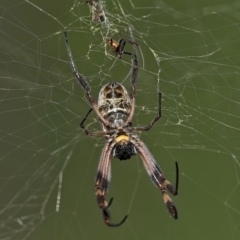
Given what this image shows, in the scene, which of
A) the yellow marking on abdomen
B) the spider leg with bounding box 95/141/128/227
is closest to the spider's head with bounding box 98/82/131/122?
the yellow marking on abdomen

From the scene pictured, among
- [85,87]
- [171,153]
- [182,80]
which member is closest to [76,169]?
[171,153]

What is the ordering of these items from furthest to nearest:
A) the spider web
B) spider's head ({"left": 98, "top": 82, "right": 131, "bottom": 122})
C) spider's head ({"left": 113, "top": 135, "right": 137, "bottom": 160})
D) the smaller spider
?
the spider web → spider's head ({"left": 113, "top": 135, "right": 137, "bottom": 160}) → the smaller spider → spider's head ({"left": 98, "top": 82, "right": 131, "bottom": 122})

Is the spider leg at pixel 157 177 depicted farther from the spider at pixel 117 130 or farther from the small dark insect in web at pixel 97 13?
the small dark insect in web at pixel 97 13

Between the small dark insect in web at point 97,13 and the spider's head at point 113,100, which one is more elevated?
the small dark insect in web at point 97,13

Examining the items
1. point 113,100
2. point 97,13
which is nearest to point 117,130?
point 113,100

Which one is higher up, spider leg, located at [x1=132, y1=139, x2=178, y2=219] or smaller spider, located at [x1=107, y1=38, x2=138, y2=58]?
smaller spider, located at [x1=107, y1=38, x2=138, y2=58]

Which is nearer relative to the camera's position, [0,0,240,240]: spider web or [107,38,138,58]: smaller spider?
[107,38,138,58]: smaller spider

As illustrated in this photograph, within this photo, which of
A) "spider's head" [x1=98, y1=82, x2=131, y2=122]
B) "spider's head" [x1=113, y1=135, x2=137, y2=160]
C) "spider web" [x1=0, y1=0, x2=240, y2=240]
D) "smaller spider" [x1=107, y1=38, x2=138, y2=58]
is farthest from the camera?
"spider web" [x1=0, y1=0, x2=240, y2=240]

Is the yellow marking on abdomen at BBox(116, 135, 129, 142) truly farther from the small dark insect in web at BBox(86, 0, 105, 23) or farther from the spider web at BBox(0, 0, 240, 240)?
the spider web at BBox(0, 0, 240, 240)

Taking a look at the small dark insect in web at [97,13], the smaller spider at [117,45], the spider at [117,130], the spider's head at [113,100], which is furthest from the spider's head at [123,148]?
the small dark insect in web at [97,13]
